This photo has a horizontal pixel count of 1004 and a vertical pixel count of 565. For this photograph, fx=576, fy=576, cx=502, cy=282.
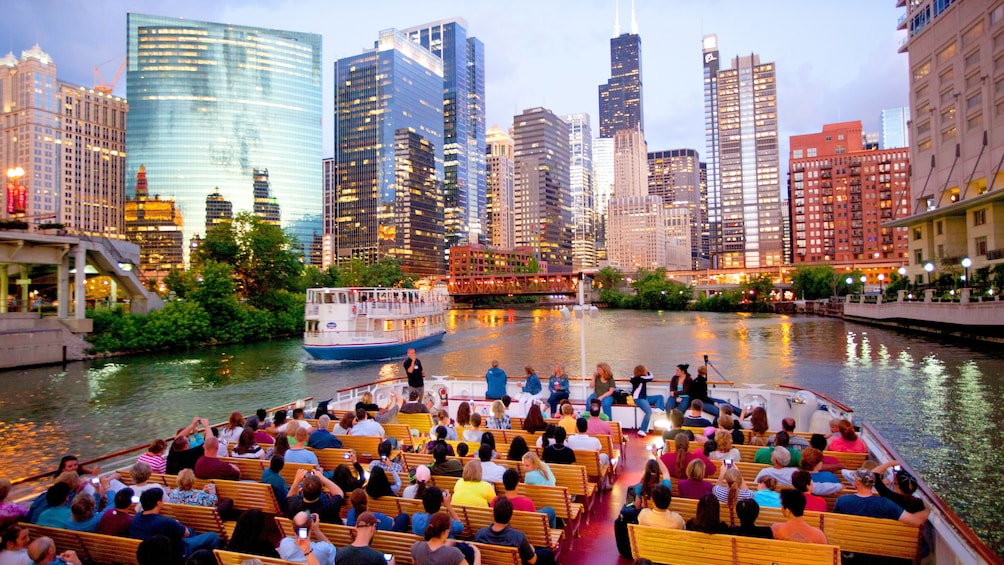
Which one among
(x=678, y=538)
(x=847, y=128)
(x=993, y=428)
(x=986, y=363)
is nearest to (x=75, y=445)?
(x=678, y=538)

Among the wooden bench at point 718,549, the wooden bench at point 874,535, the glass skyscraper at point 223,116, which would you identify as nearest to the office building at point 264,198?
the glass skyscraper at point 223,116

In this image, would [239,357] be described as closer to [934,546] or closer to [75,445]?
[75,445]

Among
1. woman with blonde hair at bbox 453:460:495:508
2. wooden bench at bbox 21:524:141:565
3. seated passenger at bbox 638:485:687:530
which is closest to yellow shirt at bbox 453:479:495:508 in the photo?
woman with blonde hair at bbox 453:460:495:508

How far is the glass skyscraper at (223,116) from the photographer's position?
14488cm

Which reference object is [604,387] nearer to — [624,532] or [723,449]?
[723,449]

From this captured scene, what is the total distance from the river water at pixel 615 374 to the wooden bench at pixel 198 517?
47.3ft

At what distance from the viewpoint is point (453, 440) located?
10.1 meters

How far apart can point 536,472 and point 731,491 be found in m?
2.34

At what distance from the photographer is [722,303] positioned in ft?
397

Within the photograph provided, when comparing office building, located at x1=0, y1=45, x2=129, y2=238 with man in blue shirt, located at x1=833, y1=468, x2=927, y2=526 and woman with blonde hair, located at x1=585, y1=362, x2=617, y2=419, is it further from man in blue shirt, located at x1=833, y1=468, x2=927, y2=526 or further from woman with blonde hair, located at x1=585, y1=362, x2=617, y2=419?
man in blue shirt, located at x1=833, y1=468, x2=927, y2=526

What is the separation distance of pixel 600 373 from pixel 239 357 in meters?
42.8

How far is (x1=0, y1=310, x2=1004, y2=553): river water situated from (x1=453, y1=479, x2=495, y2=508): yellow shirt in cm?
1162

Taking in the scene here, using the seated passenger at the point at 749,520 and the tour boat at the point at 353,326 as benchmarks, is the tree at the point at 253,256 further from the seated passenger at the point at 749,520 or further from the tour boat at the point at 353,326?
the seated passenger at the point at 749,520

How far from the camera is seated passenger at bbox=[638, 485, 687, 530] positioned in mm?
6047
